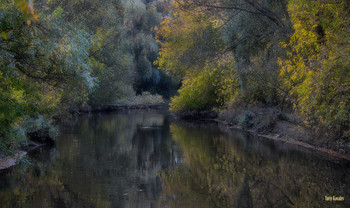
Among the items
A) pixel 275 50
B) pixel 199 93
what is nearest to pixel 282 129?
pixel 275 50

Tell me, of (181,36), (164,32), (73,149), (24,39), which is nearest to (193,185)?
(24,39)

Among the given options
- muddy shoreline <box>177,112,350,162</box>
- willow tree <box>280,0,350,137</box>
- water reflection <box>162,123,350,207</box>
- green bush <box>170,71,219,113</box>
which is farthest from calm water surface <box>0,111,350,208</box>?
green bush <box>170,71,219,113</box>

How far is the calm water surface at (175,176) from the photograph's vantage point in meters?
9.60

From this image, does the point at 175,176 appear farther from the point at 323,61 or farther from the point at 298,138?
the point at 298,138

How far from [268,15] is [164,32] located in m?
10.4

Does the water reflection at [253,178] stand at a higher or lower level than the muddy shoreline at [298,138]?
lower

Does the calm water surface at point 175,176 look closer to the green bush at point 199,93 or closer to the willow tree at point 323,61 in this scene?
the willow tree at point 323,61

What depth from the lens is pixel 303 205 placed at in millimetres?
9062

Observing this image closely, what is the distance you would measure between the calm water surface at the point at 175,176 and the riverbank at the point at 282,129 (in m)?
0.86

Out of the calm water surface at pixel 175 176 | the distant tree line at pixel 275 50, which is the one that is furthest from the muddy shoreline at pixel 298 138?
the distant tree line at pixel 275 50

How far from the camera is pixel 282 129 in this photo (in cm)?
2070

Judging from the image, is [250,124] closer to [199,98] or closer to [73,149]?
[199,98]

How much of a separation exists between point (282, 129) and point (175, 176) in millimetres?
10207

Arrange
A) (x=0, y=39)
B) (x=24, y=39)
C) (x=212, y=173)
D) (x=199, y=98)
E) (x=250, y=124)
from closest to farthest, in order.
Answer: (x=0, y=39)
(x=24, y=39)
(x=212, y=173)
(x=250, y=124)
(x=199, y=98)
